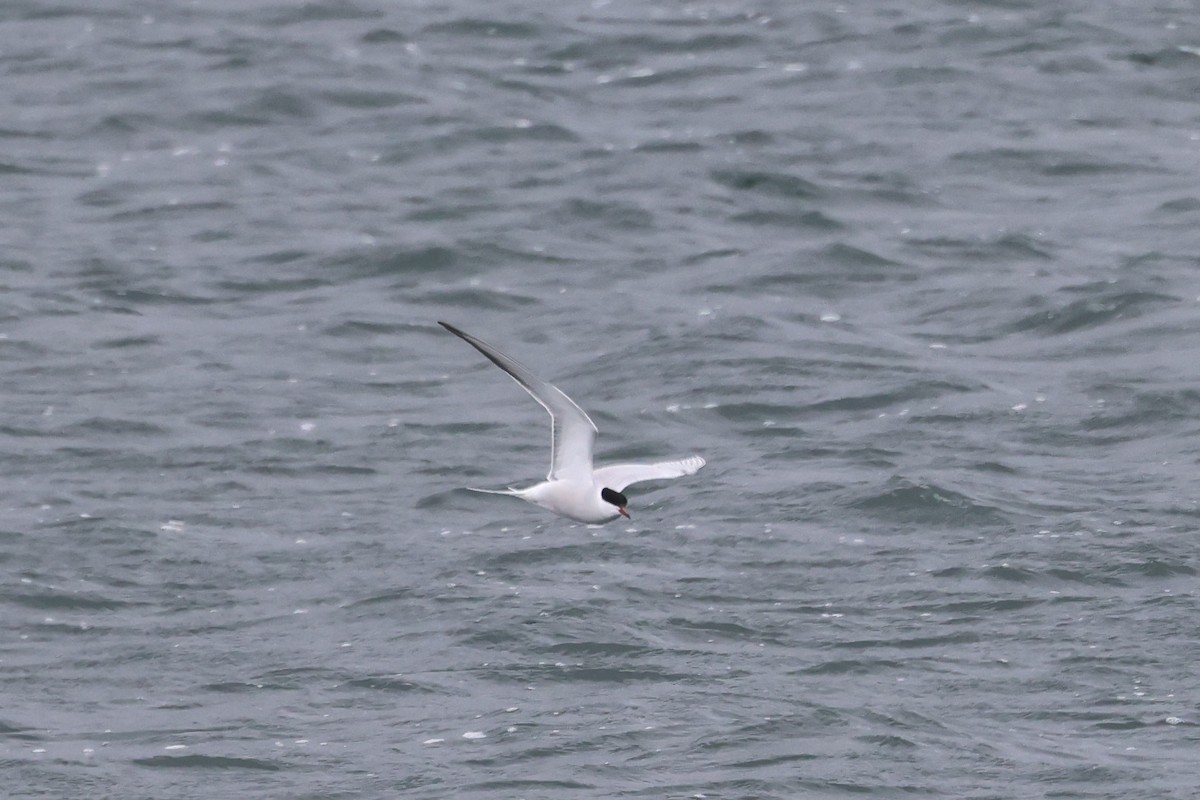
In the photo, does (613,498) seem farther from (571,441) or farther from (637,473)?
(637,473)

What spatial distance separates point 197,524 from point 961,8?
18.3 m

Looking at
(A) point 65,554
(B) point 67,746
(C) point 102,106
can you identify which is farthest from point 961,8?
(B) point 67,746

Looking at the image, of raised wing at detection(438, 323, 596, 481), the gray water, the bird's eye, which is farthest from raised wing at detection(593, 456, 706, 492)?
the gray water

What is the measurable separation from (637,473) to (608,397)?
25.1 ft

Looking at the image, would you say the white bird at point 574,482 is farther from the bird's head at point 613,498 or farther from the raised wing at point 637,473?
the raised wing at point 637,473

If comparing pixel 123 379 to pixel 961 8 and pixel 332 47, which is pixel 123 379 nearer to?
pixel 332 47

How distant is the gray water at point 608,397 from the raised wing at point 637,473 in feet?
8.36

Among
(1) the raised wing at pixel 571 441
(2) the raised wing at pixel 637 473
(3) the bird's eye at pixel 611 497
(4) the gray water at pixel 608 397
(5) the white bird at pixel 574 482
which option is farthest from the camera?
(4) the gray water at pixel 608 397

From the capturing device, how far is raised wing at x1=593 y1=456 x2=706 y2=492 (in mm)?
15945

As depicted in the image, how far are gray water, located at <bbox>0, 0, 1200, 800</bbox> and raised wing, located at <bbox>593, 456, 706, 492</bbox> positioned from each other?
2547 millimetres

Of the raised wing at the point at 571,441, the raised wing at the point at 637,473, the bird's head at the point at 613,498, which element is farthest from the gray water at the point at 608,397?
the raised wing at the point at 571,441

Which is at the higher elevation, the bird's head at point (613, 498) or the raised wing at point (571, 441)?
the raised wing at point (571, 441)

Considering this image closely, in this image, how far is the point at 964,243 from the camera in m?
27.3

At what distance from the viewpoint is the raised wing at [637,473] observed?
1595 centimetres
